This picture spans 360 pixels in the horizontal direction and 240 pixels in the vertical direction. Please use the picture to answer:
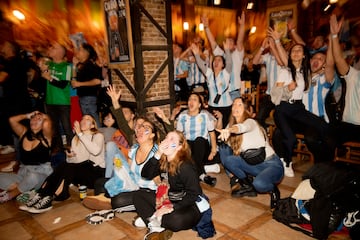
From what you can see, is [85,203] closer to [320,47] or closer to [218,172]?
[218,172]

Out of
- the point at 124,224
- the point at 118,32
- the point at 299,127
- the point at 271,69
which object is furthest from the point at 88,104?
the point at 299,127

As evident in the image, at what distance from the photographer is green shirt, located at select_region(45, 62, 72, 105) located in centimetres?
523

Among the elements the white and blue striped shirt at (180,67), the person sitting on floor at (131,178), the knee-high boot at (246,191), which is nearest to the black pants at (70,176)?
the person sitting on floor at (131,178)

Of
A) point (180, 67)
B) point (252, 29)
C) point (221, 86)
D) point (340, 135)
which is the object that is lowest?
point (340, 135)

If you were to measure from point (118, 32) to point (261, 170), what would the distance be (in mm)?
3550

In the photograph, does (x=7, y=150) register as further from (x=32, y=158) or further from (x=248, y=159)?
(x=248, y=159)

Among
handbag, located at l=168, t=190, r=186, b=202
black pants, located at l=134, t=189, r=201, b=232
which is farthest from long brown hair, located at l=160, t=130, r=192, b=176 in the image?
black pants, located at l=134, t=189, r=201, b=232

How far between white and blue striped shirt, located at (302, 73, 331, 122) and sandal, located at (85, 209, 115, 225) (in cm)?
334

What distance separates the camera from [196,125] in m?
4.59

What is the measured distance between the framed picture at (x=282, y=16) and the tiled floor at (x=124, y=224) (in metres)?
8.91

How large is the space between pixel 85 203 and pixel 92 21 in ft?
25.8

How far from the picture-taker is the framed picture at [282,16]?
36.2 feet

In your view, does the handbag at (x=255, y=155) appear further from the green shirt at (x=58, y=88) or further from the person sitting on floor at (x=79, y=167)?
the green shirt at (x=58, y=88)

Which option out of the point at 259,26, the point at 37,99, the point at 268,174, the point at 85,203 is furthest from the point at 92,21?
the point at 268,174
